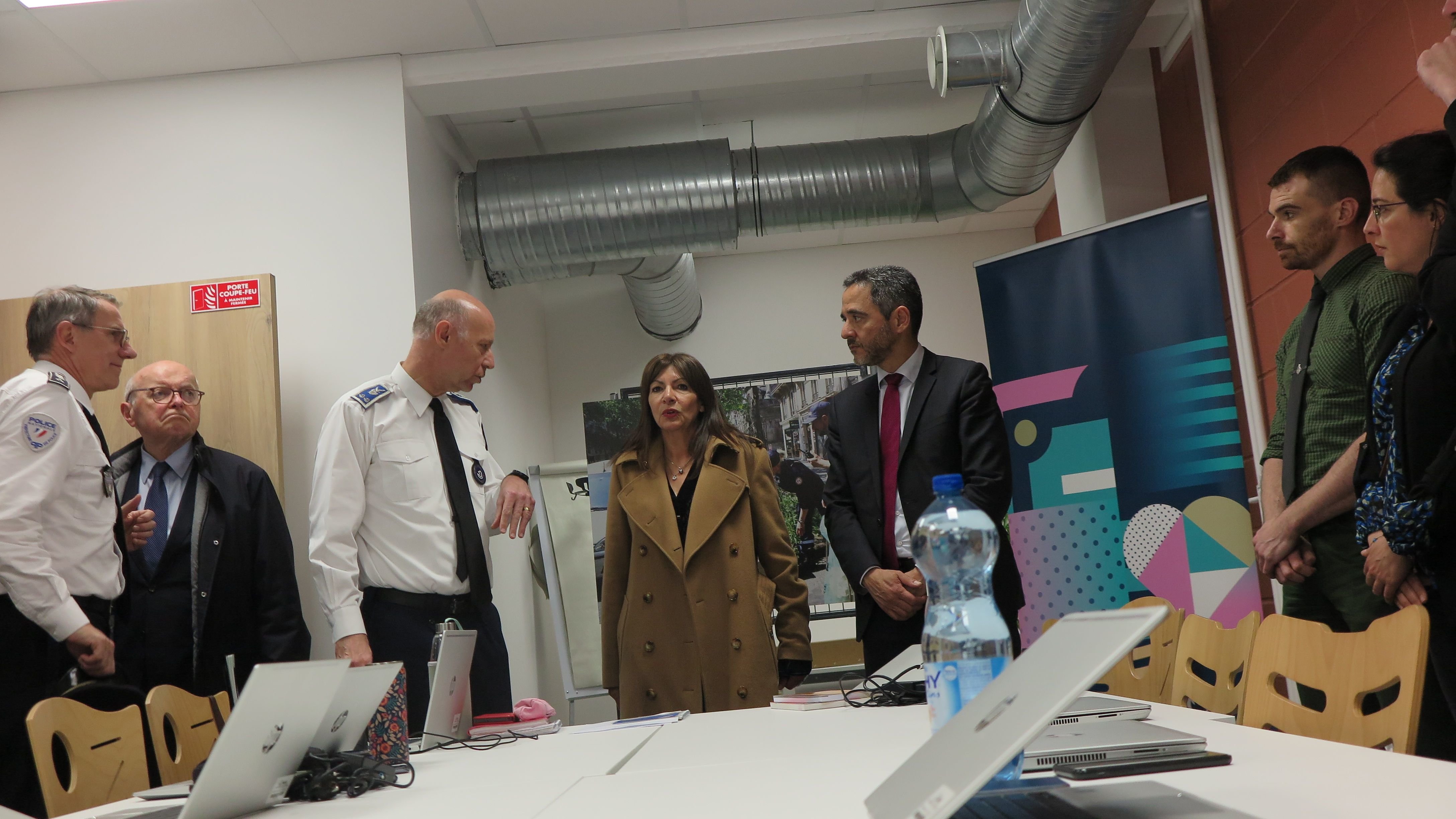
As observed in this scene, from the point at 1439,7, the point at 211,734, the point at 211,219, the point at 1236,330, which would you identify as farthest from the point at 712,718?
the point at 211,219

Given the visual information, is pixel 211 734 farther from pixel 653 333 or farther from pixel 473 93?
pixel 653 333

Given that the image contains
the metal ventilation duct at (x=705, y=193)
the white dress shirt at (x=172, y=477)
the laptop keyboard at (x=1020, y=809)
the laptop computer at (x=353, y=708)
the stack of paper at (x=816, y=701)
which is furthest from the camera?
the metal ventilation duct at (x=705, y=193)

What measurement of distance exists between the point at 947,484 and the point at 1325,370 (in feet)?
5.99

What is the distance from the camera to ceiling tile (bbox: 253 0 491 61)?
3.69 meters

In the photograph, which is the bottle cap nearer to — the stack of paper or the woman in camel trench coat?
the stack of paper

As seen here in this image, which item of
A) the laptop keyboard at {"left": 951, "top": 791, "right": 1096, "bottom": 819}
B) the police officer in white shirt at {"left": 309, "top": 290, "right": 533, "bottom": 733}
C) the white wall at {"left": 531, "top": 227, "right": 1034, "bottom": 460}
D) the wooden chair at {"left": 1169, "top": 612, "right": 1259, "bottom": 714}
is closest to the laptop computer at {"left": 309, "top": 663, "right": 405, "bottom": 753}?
the laptop keyboard at {"left": 951, "top": 791, "right": 1096, "bottom": 819}

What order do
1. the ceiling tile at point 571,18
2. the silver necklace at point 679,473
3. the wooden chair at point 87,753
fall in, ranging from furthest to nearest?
the ceiling tile at point 571,18, the silver necklace at point 679,473, the wooden chair at point 87,753

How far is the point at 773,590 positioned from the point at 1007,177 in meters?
2.27

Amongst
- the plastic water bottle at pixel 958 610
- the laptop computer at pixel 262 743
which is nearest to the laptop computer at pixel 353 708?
the laptop computer at pixel 262 743

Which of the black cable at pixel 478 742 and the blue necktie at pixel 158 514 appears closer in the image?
the black cable at pixel 478 742

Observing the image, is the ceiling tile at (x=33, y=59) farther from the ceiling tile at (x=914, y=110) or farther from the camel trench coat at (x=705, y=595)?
the ceiling tile at (x=914, y=110)

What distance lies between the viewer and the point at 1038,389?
403 cm

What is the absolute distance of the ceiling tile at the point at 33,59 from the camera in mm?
3586

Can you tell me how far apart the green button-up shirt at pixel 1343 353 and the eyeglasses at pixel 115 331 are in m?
3.07
